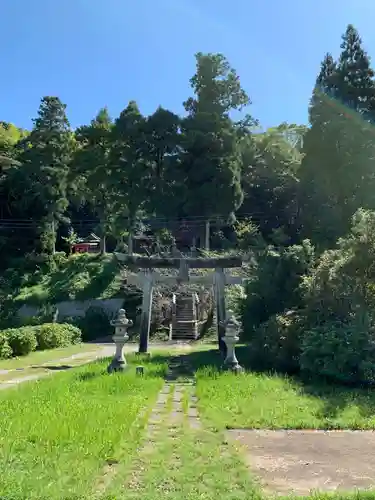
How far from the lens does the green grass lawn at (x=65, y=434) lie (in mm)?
3879

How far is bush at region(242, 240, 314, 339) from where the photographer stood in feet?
47.0

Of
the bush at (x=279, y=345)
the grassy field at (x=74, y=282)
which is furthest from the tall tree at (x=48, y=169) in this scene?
the bush at (x=279, y=345)

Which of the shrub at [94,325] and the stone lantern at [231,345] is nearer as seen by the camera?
the stone lantern at [231,345]

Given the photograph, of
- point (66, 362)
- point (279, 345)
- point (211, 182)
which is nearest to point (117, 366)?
point (279, 345)

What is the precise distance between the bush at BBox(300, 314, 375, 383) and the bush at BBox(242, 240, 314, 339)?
328cm

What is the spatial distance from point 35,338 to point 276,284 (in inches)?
390

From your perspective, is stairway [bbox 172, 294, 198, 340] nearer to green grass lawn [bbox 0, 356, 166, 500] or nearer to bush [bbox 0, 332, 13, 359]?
bush [bbox 0, 332, 13, 359]

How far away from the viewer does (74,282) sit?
93.1 feet

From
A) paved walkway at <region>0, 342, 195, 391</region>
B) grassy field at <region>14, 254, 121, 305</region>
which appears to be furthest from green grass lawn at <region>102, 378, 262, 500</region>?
grassy field at <region>14, 254, 121, 305</region>

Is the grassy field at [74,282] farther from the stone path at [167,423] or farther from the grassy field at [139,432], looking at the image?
the grassy field at [139,432]

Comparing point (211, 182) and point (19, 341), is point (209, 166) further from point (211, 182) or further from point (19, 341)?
point (19, 341)

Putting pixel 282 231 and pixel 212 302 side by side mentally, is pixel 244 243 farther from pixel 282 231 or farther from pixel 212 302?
pixel 212 302

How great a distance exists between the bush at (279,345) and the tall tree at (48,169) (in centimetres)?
2327

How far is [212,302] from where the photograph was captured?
25.5 m
